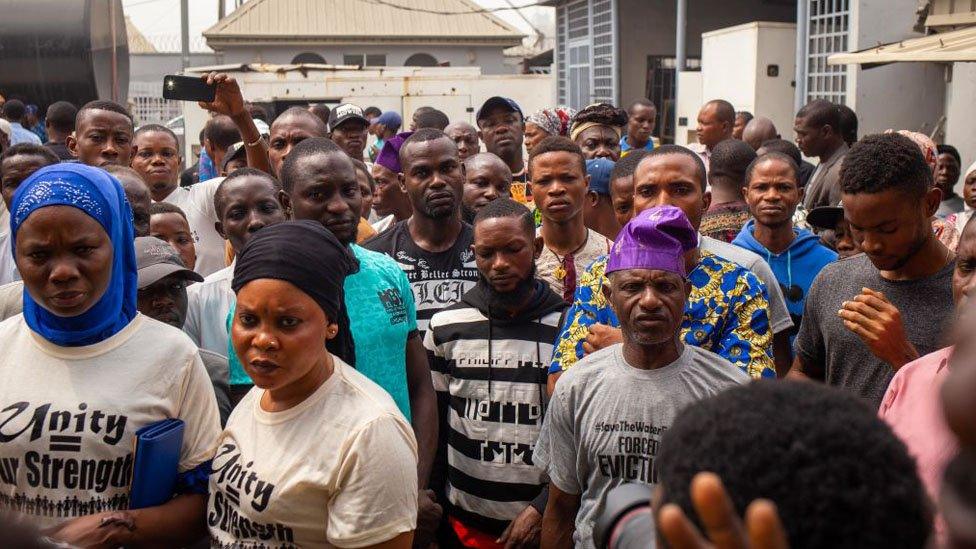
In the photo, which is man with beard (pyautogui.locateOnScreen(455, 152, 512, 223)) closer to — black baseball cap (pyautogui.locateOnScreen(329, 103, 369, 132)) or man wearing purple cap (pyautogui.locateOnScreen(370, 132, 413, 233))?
man wearing purple cap (pyautogui.locateOnScreen(370, 132, 413, 233))

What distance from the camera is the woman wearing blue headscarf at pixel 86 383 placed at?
2555 mm

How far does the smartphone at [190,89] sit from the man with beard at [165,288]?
71.0 inches

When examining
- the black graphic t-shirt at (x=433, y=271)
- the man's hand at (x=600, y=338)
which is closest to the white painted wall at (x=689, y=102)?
the black graphic t-shirt at (x=433, y=271)

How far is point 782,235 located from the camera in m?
4.80

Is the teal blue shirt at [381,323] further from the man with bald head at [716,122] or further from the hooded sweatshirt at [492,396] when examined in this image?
the man with bald head at [716,122]

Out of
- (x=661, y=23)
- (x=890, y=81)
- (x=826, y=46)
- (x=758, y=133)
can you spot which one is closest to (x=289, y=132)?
(x=758, y=133)

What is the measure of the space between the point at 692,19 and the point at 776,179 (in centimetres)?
1412

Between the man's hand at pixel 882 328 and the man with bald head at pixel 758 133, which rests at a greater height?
the man with bald head at pixel 758 133

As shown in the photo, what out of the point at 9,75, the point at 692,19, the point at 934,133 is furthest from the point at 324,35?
the point at 934,133

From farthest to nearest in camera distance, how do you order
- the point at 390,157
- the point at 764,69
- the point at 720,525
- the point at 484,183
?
the point at 764,69, the point at 390,157, the point at 484,183, the point at 720,525

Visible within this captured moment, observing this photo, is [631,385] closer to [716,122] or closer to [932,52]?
[932,52]

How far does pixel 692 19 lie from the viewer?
18.2 m

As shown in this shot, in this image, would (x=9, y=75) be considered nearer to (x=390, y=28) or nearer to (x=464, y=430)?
(x=464, y=430)

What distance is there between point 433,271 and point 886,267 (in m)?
1.95
